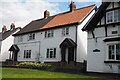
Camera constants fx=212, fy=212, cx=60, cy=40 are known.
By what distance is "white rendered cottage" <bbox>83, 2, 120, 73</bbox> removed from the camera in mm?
22312

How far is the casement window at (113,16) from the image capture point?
74.8 ft

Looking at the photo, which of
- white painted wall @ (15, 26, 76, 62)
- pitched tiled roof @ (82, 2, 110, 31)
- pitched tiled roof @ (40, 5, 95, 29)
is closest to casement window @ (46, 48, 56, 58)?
white painted wall @ (15, 26, 76, 62)

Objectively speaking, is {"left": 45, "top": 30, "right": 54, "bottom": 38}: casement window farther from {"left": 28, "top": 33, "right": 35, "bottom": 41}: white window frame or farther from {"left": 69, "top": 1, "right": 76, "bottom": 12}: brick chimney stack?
{"left": 69, "top": 1, "right": 76, "bottom": 12}: brick chimney stack

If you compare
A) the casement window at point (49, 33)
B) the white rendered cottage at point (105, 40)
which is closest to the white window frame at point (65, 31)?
the casement window at point (49, 33)

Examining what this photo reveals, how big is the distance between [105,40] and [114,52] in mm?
1733

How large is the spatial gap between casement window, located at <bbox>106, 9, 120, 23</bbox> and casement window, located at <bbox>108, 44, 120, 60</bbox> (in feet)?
9.05

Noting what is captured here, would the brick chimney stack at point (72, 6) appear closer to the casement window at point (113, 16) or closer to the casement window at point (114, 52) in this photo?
the casement window at point (113, 16)

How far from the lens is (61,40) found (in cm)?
3428

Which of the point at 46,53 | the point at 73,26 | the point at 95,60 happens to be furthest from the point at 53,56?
the point at 95,60

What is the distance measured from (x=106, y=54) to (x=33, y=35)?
21.4 meters

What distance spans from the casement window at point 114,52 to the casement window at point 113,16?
2.76 meters

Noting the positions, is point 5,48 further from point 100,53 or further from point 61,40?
point 100,53

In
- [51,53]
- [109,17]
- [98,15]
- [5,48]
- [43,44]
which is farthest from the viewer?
[5,48]

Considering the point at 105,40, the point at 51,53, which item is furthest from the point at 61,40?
the point at 105,40
